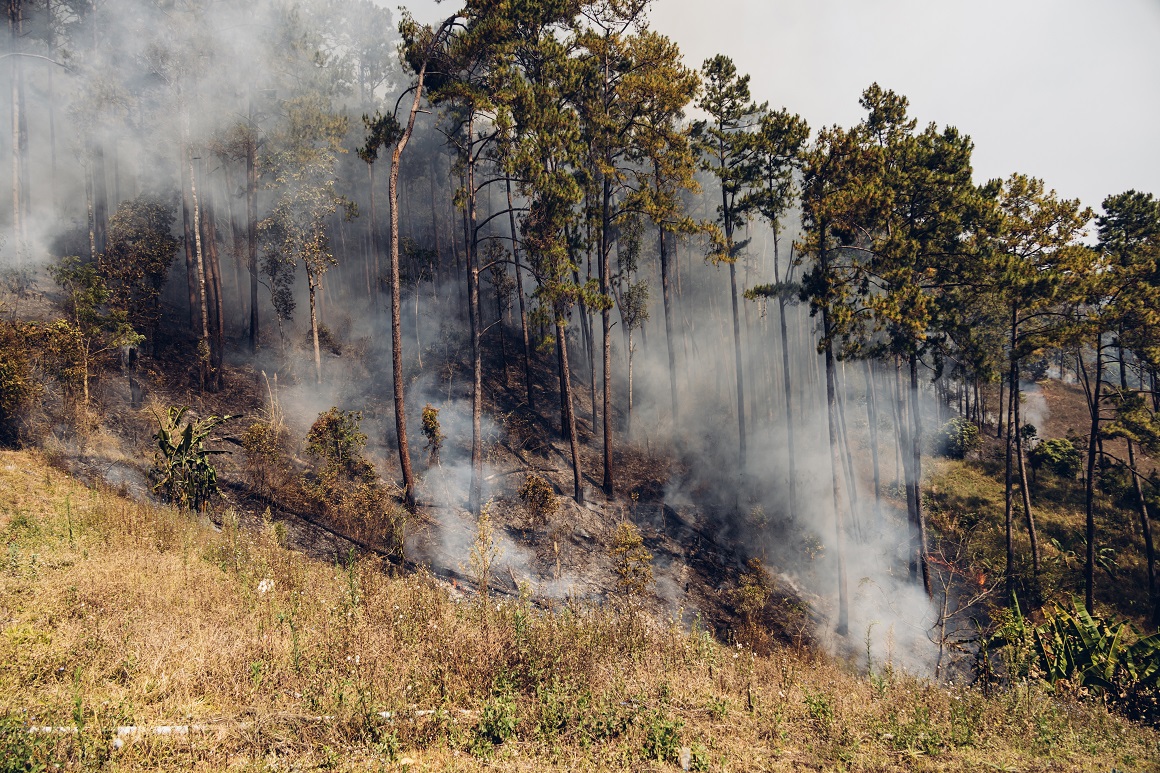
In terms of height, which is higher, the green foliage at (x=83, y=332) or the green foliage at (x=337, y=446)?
the green foliage at (x=83, y=332)

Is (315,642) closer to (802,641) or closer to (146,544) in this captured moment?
(146,544)

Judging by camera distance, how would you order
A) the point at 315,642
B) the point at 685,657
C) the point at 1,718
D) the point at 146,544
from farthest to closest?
the point at 146,544 < the point at 685,657 < the point at 315,642 < the point at 1,718

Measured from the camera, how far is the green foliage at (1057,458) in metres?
28.7

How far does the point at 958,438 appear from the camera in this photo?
3228cm

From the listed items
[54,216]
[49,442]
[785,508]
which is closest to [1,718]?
[49,442]

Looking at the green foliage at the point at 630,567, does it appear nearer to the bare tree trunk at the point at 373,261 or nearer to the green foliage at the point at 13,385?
the green foliage at the point at 13,385

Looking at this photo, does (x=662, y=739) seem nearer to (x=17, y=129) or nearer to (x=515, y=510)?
(x=515, y=510)

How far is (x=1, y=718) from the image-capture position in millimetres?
4105

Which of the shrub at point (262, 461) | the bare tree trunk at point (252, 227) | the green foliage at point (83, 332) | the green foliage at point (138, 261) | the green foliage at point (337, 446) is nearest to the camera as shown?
the green foliage at point (83, 332)

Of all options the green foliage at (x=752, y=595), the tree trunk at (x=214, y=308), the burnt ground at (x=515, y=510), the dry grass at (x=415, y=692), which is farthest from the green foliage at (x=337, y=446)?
the green foliage at (x=752, y=595)

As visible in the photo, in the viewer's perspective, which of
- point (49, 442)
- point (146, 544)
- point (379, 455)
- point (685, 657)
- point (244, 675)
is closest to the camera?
point (244, 675)

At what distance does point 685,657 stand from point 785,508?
1947cm

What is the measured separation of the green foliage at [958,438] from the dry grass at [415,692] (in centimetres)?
3008

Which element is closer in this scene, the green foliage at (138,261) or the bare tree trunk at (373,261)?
the green foliage at (138,261)
